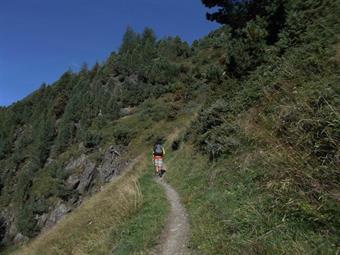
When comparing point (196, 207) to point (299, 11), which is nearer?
point (196, 207)

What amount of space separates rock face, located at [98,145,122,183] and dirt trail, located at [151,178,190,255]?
29.7m

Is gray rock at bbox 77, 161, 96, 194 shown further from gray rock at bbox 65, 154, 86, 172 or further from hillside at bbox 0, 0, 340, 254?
hillside at bbox 0, 0, 340, 254

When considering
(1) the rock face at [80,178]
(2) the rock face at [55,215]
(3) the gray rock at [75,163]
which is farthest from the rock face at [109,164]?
(3) the gray rock at [75,163]

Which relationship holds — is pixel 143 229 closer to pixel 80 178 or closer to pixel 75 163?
pixel 80 178

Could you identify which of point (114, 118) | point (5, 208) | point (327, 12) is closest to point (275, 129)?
point (327, 12)

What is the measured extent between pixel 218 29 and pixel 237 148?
244ft

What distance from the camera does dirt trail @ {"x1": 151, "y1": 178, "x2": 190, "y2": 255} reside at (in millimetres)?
6675

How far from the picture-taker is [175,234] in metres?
7.43

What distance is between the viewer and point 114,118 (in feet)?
215

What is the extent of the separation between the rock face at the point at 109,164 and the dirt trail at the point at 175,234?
29658mm

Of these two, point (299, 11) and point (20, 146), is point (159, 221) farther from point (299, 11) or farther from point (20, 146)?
Answer: point (20, 146)

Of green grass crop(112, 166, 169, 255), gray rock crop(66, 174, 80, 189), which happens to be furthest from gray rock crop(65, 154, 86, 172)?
green grass crop(112, 166, 169, 255)

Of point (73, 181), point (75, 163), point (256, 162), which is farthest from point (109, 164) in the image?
point (256, 162)

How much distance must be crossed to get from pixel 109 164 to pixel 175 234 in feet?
117
